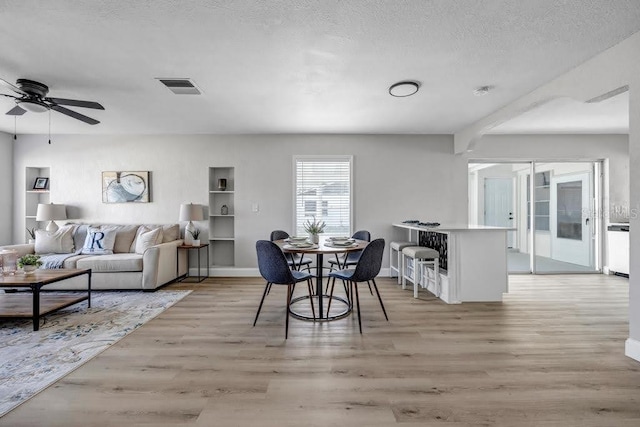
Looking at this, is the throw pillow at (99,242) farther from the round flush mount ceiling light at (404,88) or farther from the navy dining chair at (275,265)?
the round flush mount ceiling light at (404,88)

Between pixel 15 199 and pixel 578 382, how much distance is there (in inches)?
289

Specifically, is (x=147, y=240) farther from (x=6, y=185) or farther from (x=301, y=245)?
(x=6, y=185)

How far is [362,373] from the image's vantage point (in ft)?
6.25

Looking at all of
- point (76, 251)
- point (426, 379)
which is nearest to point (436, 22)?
point (426, 379)

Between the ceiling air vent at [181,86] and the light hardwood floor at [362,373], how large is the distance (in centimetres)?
233

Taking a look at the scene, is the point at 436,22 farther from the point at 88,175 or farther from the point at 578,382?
the point at 88,175

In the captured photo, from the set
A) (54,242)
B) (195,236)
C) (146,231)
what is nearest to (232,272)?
(195,236)

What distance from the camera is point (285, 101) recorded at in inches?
132

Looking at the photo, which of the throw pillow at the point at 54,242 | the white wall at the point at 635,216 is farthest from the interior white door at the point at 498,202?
the throw pillow at the point at 54,242

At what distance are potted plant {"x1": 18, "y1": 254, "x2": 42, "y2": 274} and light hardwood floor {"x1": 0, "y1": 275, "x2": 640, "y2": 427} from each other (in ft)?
4.70

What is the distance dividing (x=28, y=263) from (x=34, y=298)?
0.58 m

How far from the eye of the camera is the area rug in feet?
5.91

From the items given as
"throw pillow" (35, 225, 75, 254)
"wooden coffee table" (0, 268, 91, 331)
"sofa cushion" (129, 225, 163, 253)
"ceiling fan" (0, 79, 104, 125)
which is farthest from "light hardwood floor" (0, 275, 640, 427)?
"throw pillow" (35, 225, 75, 254)

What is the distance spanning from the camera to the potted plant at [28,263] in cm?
293
